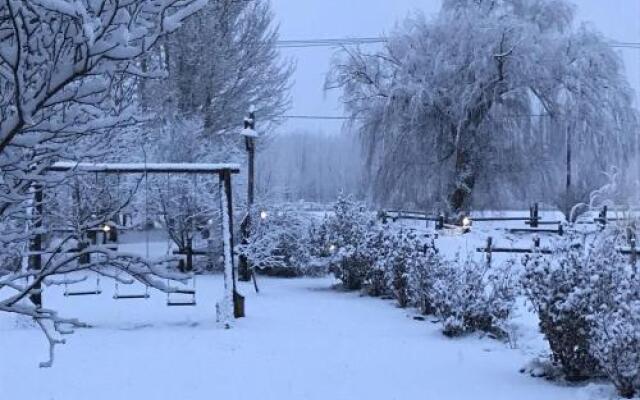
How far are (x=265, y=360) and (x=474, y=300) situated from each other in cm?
286

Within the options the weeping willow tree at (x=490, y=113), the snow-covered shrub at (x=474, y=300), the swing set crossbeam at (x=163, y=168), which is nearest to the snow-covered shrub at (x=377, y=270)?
the snow-covered shrub at (x=474, y=300)

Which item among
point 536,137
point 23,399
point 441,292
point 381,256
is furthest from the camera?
point 536,137

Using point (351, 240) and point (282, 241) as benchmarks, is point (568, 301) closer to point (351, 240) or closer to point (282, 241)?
point (351, 240)

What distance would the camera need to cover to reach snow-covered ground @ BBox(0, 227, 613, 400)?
20.4ft

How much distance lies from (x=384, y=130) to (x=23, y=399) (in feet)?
59.0

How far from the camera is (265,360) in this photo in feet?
24.6

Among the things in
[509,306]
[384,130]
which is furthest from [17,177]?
[384,130]

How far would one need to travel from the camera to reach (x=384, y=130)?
22.8m

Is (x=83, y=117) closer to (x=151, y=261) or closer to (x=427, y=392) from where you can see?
(x=151, y=261)

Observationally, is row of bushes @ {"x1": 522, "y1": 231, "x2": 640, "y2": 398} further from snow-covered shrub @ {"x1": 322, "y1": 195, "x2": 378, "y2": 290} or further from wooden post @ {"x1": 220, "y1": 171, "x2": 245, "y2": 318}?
snow-covered shrub @ {"x1": 322, "y1": 195, "x2": 378, "y2": 290}

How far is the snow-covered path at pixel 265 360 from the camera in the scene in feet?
20.4

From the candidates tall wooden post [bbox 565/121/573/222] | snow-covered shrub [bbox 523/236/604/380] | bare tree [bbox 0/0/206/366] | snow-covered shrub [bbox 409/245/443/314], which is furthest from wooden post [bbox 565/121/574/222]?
bare tree [bbox 0/0/206/366]

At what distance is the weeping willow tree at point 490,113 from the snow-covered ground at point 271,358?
12.1 metres

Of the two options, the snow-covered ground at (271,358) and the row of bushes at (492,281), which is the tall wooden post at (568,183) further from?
the snow-covered ground at (271,358)
